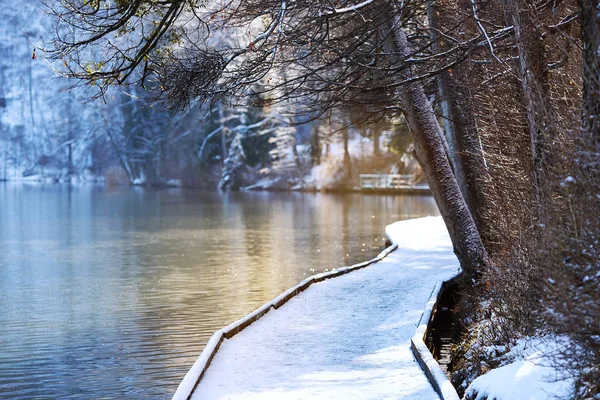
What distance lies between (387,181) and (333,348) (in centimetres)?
4641

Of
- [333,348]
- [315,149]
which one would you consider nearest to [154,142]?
[315,149]

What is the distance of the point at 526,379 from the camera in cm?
715

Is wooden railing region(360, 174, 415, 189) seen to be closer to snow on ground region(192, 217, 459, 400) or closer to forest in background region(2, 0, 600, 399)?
forest in background region(2, 0, 600, 399)

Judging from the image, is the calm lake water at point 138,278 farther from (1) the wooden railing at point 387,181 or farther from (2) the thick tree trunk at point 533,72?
(1) the wooden railing at point 387,181

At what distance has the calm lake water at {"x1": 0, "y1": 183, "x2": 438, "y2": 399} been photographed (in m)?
11.4

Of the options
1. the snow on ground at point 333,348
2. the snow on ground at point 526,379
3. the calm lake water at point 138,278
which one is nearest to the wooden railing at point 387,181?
the calm lake water at point 138,278

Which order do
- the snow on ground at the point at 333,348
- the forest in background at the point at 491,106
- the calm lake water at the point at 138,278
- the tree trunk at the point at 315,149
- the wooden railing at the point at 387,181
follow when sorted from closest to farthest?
the forest in background at the point at 491,106
the snow on ground at the point at 333,348
the calm lake water at the point at 138,278
the wooden railing at the point at 387,181
the tree trunk at the point at 315,149

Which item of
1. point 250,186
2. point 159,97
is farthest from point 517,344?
point 250,186

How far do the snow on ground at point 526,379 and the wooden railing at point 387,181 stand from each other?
47.5m

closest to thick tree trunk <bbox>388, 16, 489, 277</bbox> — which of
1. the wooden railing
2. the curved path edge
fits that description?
the curved path edge

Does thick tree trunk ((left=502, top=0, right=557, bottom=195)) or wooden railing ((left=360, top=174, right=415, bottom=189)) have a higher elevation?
thick tree trunk ((left=502, top=0, right=557, bottom=195))

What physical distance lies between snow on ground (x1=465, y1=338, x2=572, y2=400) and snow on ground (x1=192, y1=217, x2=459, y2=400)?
0.59 m

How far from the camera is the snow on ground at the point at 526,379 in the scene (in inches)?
261

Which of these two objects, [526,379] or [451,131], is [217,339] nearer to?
[526,379]
